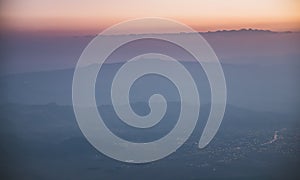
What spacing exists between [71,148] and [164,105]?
3.27 ft

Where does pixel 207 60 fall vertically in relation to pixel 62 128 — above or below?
above

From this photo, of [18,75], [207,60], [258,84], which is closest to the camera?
[18,75]

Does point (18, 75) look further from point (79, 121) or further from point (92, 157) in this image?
point (92, 157)

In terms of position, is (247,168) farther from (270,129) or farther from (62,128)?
(62,128)

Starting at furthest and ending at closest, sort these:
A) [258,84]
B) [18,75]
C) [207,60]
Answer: [258,84] < [207,60] < [18,75]

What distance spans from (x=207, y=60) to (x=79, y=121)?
1.31 m

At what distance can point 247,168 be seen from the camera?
10.4 feet

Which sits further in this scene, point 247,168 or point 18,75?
point 247,168

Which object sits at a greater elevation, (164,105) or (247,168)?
(164,105)

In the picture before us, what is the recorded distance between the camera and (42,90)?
126 inches

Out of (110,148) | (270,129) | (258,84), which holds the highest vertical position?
(258,84)

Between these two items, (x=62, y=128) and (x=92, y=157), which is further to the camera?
(x=92, y=157)

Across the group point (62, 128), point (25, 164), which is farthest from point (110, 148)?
point (25, 164)

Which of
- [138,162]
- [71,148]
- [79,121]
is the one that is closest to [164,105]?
[138,162]
